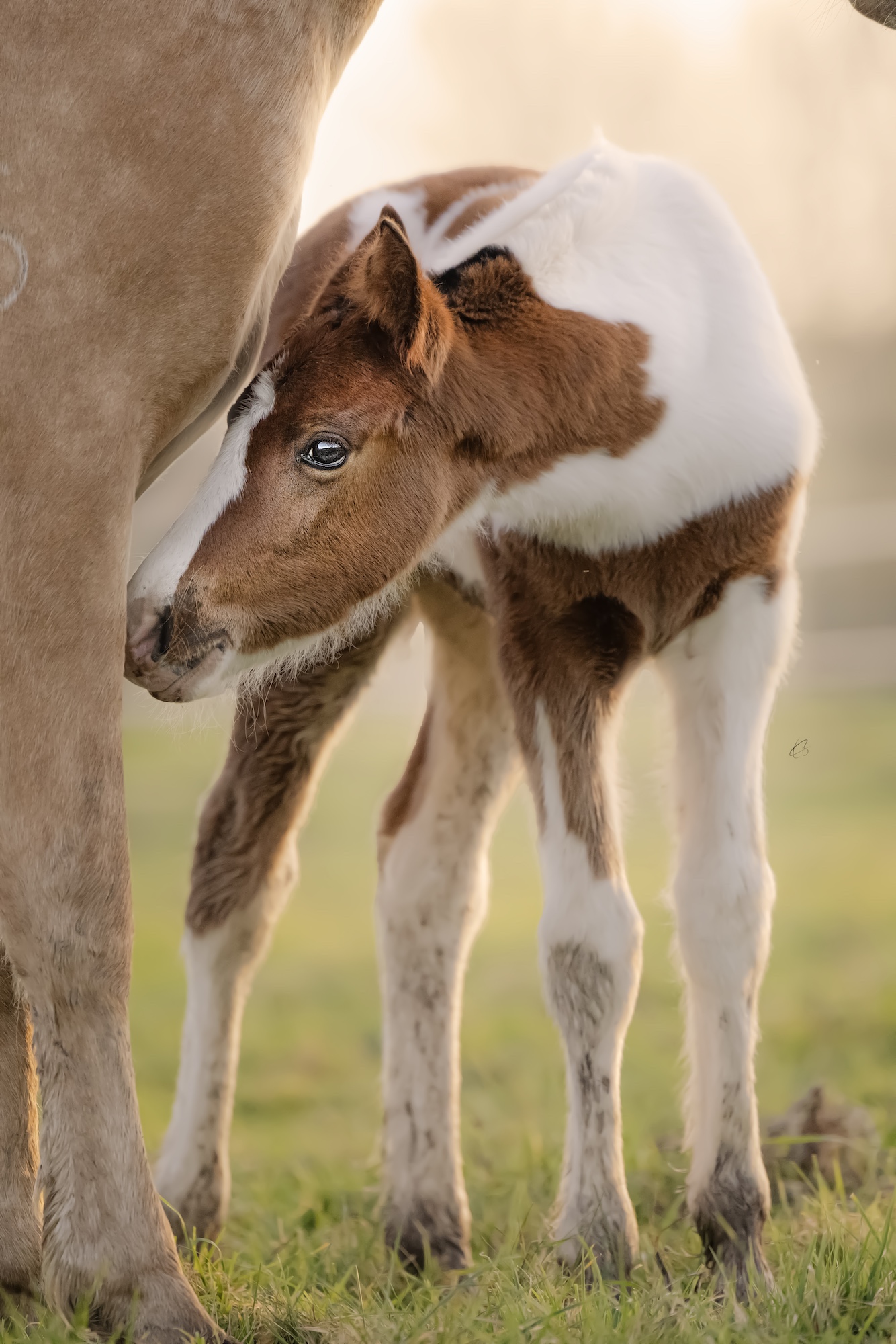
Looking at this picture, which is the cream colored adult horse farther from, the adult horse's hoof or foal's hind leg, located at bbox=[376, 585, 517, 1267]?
foal's hind leg, located at bbox=[376, 585, 517, 1267]

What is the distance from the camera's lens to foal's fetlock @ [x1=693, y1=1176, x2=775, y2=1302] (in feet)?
7.90

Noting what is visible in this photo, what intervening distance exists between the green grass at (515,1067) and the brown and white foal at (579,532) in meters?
0.22

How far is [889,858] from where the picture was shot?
26.2 feet

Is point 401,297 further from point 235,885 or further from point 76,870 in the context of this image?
point 235,885

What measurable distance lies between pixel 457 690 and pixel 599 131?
1.28 m

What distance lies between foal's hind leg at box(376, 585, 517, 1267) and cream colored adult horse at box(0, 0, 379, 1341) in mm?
1031

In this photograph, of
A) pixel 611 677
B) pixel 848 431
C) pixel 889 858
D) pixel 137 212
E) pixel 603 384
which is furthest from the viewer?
pixel 848 431

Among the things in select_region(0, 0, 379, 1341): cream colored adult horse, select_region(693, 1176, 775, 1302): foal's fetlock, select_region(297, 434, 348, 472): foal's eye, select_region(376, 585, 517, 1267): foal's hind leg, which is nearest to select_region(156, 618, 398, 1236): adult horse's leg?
select_region(376, 585, 517, 1267): foal's hind leg

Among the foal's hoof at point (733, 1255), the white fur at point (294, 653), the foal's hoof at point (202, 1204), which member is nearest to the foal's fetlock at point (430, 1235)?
the foal's hoof at point (202, 1204)

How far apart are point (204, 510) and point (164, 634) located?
0.73 ft

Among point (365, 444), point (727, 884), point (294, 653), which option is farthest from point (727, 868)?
point (365, 444)

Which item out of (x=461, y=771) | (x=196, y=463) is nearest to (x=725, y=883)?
(x=461, y=771)

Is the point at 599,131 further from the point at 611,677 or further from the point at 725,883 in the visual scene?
the point at 725,883

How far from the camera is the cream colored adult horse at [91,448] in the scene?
6.18ft
